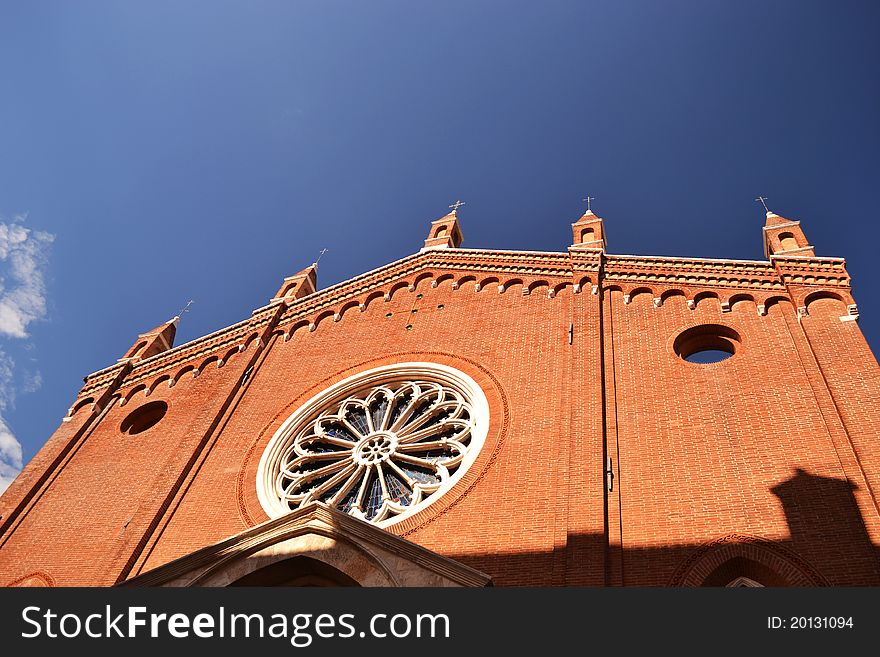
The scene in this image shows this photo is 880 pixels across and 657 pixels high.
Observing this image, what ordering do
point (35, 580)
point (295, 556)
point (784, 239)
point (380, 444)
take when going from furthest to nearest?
point (784, 239) < point (380, 444) < point (35, 580) < point (295, 556)

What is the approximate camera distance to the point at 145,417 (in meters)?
18.0

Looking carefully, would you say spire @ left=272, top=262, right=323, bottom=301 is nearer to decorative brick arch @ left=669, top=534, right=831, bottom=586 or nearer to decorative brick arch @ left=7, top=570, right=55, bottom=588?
decorative brick arch @ left=7, top=570, right=55, bottom=588

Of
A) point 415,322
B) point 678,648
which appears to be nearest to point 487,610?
point 678,648

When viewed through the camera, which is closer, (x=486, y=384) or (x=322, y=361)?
(x=486, y=384)

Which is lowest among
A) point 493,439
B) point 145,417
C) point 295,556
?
point 295,556

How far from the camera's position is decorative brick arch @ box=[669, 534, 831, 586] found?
9.39m

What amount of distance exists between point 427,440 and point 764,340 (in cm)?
632

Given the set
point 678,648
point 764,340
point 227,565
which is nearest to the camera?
point 678,648

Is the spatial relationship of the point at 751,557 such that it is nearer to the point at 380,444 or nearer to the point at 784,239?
the point at 380,444

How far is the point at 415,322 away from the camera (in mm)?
16984

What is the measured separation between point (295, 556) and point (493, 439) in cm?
414

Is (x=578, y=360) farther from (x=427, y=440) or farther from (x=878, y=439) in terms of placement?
(x=878, y=439)

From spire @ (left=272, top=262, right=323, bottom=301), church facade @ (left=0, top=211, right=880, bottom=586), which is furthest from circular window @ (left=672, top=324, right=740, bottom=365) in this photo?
spire @ (left=272, top=262, right=323, bottom=301)

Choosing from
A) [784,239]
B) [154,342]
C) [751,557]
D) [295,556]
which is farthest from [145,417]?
[784,239]
